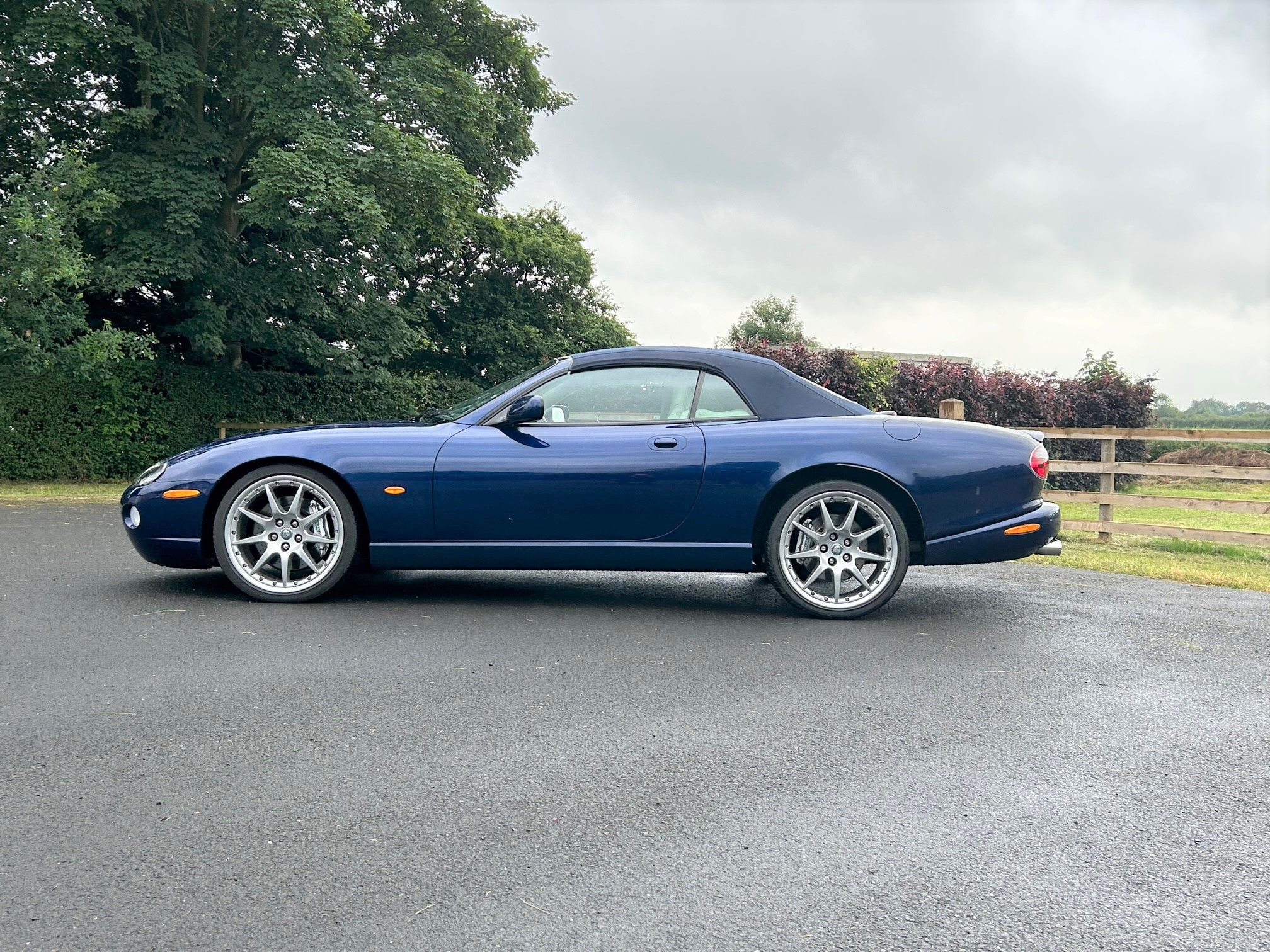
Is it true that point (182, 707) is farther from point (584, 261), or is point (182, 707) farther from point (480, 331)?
point (584, 261)

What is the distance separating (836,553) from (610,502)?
130 cm

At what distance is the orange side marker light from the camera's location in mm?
5496

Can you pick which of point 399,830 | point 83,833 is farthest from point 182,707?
point 399,830

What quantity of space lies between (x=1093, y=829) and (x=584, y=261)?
3194 centimetres

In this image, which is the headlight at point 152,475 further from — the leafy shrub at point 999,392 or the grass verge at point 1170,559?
the leafy shrub at point 999,392

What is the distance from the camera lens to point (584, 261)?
109ft

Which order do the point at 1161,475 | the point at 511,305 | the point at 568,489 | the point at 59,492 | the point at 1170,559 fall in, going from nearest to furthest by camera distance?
the point at 568,489
the point at 1170,559
the point at 1161,475
the point at 59,492
the point at 511,305

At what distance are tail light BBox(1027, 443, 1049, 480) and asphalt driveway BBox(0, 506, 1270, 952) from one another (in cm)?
91

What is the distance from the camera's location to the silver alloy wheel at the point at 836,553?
545 centimetres

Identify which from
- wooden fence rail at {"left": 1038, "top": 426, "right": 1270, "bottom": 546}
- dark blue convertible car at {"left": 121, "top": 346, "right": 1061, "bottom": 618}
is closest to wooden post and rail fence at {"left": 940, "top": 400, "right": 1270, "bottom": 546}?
wooden fence rail at {"left": 1038, "top": 426, "right": 1270, "bottom": 546}

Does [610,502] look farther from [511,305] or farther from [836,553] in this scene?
[511,305]

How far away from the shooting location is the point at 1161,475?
9.81 m

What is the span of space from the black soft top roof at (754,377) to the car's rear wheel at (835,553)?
1.67 feet

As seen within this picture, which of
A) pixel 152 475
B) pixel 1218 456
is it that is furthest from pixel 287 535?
pixel 1218 456
